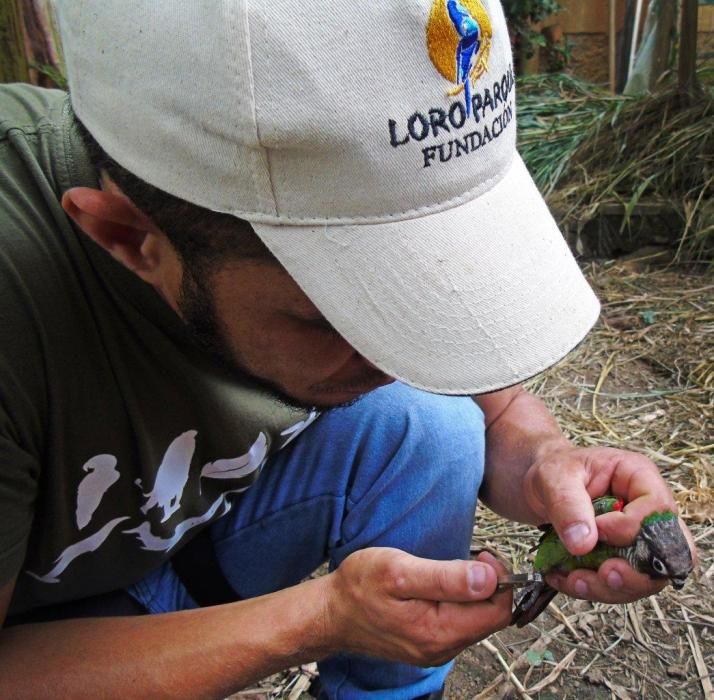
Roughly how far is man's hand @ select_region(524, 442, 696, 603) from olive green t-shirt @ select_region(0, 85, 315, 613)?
428 mm

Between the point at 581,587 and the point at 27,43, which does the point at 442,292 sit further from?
the point at 27,43

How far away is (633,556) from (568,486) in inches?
5.7

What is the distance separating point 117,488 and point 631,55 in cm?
549

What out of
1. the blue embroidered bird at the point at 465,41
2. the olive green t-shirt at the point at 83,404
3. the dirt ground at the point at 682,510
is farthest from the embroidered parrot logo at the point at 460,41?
the dirt ground at the point at 682,510

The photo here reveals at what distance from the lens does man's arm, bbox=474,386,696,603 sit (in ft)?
3.71

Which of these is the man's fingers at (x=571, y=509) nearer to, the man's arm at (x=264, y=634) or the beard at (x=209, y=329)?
the man's arm at (x=264, y=634)

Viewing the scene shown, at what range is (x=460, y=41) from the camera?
778mm

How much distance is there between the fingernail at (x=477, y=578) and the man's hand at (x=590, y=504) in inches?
5.5

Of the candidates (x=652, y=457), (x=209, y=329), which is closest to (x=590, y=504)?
(x=209, y=329)

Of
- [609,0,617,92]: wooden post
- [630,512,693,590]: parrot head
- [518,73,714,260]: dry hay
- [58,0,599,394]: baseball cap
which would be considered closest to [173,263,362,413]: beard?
[58,0,599,394]: baseball cap

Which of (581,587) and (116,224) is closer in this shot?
(116,224)

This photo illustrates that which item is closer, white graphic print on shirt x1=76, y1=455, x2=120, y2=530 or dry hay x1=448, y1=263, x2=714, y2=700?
white graphic print on shirt x1=76, y1=455, x2=120, y2=530

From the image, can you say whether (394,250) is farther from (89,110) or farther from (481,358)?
(89,110)

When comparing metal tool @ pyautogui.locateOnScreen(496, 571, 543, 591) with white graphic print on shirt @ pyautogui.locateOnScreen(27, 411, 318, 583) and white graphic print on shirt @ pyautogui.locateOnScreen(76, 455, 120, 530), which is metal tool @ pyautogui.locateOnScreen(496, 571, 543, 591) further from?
white graphic print on shirt @ pyautogui.locateOnScreen(76, 455, 120, 530)
